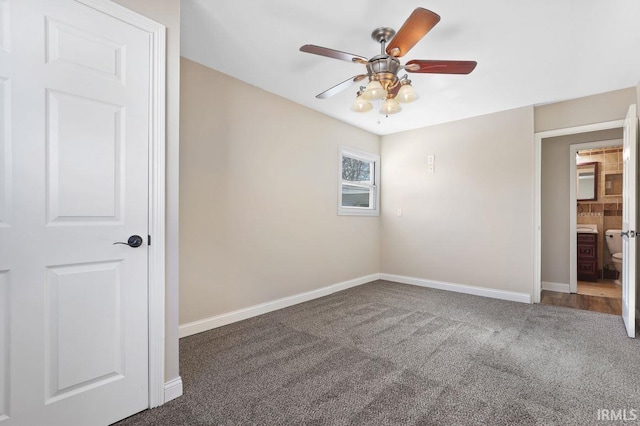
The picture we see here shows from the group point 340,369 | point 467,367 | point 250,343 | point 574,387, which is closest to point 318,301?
point 250,343

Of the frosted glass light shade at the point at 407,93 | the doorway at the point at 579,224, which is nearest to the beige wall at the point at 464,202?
the doorway at the point at 579,224

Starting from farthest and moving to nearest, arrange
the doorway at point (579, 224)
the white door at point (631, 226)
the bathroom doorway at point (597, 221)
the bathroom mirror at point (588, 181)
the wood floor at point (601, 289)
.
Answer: the bathroom mirror at point (588, 181) < the bathroom doorway at point (597, 221) < the wood floor at point (601, 289) < the doorway at point (579, 224) < the white door at point (631, 226)

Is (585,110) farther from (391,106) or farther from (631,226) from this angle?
(391,106)

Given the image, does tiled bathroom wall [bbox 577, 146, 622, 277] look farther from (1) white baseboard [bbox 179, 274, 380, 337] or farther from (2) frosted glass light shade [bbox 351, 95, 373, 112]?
(2) frosted glass light shade [bbox 351, 95, 373, 112]

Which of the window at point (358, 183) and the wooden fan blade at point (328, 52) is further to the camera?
the window at point (358, 183)

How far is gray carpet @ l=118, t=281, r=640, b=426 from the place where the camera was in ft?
5.40

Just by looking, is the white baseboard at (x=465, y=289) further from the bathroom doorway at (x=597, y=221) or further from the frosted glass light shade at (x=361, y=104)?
the frosted glass light shade at (x=361, y=104)

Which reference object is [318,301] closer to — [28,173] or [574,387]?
[574,387]

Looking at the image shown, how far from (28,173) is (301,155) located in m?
2.72

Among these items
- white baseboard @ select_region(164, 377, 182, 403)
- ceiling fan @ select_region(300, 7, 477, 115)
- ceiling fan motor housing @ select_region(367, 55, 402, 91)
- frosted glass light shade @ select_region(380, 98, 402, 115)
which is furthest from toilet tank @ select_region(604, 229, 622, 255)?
white baseboard @ select_region(164, 377, 182, 403)

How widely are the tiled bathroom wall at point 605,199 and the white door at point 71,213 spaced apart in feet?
22.6

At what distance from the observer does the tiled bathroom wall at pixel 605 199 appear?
5.36 m

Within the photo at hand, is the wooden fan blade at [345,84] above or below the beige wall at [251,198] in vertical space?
above

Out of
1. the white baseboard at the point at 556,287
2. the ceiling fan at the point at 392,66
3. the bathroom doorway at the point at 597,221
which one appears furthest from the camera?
the bathroom doorway at the point at 597,221
